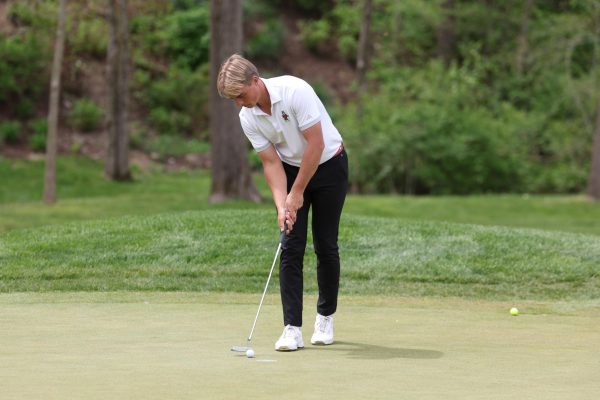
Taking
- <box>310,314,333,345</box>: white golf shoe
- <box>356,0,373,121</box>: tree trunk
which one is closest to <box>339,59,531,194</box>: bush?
<box>356,0,373,121</box>: tree trunk

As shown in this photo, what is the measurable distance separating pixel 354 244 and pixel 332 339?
4.87m

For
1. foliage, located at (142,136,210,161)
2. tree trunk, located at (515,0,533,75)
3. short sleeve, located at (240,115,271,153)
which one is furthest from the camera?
tree trunk, located at (515,0,533,75)

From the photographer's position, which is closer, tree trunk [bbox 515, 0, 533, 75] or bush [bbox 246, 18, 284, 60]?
tree trunk [bbox 515, 0, 533, 75]

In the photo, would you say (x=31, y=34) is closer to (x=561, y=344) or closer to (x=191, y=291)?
(x=191, y=291)

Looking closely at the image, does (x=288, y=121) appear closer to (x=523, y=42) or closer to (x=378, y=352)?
(x=378, y=352)

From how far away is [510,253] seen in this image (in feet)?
39.0

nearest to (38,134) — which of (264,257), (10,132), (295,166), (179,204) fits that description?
(10,132)

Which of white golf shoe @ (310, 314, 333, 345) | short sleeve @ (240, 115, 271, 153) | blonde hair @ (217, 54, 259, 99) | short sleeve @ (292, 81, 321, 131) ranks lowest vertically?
white golf shoe @ (310, 314, 333, 345)

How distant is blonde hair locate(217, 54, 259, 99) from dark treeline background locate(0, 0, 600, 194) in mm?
21438

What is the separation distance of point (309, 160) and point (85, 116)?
27466 mm

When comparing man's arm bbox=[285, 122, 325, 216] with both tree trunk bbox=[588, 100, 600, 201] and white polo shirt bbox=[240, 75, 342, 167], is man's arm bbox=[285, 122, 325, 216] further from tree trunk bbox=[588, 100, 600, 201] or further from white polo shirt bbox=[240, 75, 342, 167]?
tree trunk bbox=[588, 100, 600, 201]

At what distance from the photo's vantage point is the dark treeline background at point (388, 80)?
29.0m

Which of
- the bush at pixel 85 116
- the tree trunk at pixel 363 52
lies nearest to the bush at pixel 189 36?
the bush at pixel 85 116

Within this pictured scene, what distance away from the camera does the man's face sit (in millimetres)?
6621
